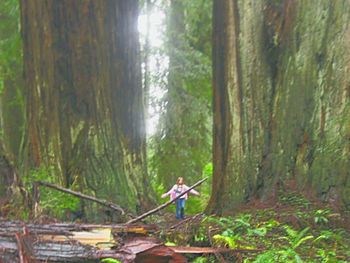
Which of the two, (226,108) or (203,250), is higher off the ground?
(226,108)

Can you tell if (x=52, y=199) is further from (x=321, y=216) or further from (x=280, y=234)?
(x=321, y=216)

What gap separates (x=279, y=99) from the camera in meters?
7.65

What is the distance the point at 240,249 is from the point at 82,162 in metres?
4.06

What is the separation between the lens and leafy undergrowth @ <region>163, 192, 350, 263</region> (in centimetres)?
514

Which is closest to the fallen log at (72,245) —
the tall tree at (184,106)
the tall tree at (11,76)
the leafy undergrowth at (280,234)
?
the leafy undergrowth at (280,234)

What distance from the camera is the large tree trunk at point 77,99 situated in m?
8.81

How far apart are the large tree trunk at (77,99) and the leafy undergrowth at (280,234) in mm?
2598

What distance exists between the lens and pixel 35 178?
27.9 ft

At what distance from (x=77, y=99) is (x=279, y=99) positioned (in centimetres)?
303

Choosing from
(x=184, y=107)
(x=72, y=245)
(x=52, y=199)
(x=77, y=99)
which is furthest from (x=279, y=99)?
(x=184, y=107)

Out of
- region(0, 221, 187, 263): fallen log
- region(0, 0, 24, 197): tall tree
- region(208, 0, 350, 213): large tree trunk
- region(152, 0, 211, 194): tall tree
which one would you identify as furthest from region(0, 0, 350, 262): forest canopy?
region(152, 0, 211, 194): tall tree

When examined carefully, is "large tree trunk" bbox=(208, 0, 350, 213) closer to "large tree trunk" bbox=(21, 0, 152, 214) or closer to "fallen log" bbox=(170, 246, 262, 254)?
"large tree trunk" bbox=(21, 0, 152, 214)

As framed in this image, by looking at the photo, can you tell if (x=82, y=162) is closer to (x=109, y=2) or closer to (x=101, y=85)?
(x=101, y=85)

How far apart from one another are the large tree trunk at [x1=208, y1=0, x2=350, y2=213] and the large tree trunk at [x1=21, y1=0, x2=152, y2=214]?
1.59m
